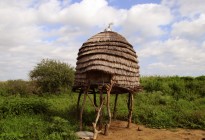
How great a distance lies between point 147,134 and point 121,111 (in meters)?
4.42

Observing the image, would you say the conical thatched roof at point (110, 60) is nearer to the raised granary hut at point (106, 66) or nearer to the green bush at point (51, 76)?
the raised granary hut at point (106, 66)

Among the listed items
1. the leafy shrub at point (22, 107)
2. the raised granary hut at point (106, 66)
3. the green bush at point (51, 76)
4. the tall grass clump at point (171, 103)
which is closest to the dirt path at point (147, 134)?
the raised granary hut at point (106, 66)

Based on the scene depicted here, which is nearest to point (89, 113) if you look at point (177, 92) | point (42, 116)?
point (42, 116)

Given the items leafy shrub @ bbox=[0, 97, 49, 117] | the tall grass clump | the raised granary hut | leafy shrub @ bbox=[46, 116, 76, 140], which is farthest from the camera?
the tall grass clump

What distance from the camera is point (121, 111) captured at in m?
19.2

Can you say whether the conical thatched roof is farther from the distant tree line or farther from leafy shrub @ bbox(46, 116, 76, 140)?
the distant tree line

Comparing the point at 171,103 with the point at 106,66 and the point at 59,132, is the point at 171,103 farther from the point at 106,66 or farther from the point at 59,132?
the point at 59,132

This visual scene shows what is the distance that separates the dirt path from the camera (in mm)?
14094

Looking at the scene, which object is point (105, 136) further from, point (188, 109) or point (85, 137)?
point (188, 109)

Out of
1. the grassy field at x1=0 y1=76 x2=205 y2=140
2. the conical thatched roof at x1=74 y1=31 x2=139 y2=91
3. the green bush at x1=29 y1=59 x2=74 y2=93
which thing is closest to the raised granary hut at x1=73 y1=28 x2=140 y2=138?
the conical thatched roof at x1=74 y1=31 x2=139 y2=91

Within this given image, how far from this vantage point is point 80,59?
15.0 meters

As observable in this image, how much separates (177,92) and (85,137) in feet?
44.0

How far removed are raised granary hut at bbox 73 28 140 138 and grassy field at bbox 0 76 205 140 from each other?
6.08 ft

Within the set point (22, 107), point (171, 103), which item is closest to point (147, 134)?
point (22, 107)
